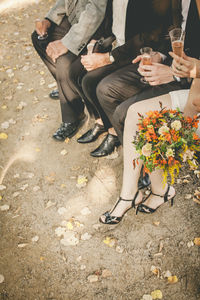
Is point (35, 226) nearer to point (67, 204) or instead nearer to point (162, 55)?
point (67, 204)

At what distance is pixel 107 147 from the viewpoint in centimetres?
309

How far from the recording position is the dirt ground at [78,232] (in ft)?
6.94

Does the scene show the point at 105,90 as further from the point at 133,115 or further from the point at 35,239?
the point at 35,239

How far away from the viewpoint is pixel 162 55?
254 centimetres

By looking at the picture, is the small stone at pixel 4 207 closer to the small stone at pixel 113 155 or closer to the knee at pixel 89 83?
the small stone at pixel 113 155

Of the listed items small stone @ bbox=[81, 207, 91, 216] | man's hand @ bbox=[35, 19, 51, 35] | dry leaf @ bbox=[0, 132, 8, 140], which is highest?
man's hand @ bbox=[35, 19, 51, 35]

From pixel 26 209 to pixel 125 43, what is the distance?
2211mm

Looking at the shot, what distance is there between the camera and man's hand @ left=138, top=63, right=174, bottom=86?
91.6 inches

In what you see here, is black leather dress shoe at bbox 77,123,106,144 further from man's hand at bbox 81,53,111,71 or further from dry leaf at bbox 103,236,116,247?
dry leaf at bbox 103,236,116,247

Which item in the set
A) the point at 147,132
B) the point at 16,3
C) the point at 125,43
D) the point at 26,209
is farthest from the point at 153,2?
the point at 16,3

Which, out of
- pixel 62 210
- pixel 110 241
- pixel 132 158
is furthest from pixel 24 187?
pixel 132 158

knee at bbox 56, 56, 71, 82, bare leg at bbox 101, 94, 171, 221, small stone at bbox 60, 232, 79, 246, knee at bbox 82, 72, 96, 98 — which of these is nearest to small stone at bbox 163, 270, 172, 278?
bare leg at bbox 101, 94, 171, 221

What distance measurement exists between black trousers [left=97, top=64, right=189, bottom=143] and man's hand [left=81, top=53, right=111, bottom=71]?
0.79 ft

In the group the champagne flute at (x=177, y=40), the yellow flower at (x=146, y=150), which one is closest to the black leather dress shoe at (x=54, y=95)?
the champagne flute at (x=177, y=40)
